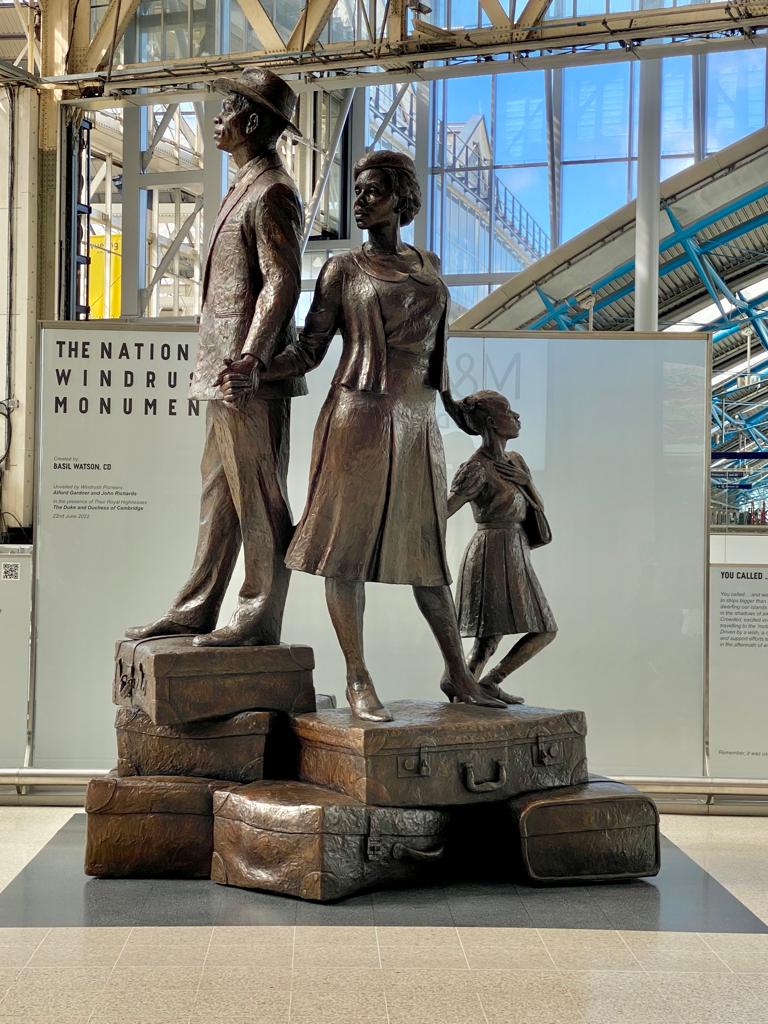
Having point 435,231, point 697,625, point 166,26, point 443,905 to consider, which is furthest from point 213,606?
point 435,231

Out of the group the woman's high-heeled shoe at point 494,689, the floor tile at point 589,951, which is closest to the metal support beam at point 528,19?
the woman's high-heeled shoe at point 494,689

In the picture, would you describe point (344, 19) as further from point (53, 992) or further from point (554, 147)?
point (53, 992)

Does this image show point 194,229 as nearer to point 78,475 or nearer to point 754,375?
point 754,375

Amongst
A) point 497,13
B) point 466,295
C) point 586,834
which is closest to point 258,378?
point 586,834

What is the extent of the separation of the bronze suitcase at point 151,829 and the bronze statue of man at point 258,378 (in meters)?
0.53

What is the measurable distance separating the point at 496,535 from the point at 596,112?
487 inches

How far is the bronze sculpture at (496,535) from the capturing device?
4.94 metres

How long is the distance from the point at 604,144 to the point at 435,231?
7.45 ft

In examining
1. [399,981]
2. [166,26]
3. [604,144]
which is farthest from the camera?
[604,144]

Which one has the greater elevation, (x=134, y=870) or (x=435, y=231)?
(x=435, y=231)

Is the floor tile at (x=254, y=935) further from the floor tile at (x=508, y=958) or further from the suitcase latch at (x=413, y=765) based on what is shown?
the suitcase latch at (x=413, y=765)

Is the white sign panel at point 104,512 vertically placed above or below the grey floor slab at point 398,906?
above

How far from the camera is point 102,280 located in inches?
620

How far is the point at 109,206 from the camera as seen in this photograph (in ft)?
48.8
